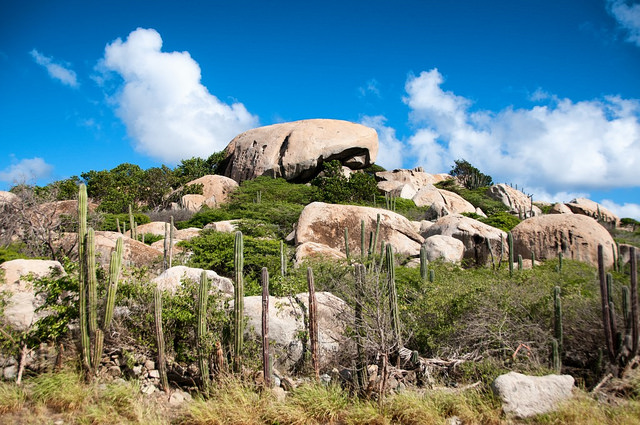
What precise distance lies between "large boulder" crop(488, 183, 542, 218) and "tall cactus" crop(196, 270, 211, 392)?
3488cm

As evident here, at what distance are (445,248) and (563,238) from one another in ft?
17.5

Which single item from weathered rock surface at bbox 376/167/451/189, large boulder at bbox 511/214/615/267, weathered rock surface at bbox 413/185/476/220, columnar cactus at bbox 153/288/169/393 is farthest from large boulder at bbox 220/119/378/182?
columnar cactus at bbox 153/288/169/393

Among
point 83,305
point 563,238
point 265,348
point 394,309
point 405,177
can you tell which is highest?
point 405,177

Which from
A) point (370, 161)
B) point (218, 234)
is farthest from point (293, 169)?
point (218, 234)

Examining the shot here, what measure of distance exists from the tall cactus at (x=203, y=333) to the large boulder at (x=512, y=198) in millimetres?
34875

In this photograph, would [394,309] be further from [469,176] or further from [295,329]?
[469,176]

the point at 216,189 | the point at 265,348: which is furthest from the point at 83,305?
the point at 216,189

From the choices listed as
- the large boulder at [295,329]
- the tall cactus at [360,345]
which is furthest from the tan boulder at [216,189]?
the tall cactus at [360,345]

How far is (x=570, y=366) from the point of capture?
766 centimetres

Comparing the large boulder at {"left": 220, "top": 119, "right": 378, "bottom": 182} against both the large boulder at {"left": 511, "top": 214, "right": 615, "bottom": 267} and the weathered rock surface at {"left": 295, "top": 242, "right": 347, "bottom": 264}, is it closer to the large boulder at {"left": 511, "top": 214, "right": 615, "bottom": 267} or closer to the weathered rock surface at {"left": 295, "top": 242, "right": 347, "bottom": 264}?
the large boulder at {"left": 511, "top": 214, "right": 615, "bottom": 267}

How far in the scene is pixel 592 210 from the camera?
35.5m

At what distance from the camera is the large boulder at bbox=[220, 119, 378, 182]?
35.2 m

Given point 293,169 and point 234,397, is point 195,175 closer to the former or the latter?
point 293,169

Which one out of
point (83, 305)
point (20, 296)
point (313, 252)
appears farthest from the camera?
point (313, 252)
